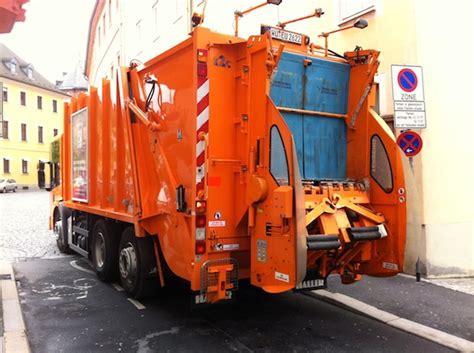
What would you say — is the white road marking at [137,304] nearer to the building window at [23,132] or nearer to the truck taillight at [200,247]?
the truck taillight at [200,247]

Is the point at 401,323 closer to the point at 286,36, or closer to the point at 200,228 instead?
the point at 200,228

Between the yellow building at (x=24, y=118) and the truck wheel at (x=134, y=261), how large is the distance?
46.0 metres

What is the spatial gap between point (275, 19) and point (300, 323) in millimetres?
8041

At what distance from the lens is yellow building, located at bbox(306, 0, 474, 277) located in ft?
24.7

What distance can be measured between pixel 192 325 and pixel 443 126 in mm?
5153

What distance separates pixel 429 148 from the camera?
7.56 metres

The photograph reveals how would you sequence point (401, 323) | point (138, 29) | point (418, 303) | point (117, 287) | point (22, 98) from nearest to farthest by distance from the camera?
point (401, 323) → point (418, 303) → point (117, 287) → point (138, 29) → point (22, 98)

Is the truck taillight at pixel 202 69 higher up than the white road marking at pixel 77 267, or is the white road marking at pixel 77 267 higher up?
the truck taillight at pixel 202 69

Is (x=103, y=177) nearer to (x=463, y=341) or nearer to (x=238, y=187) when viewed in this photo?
(x=238, y=187)

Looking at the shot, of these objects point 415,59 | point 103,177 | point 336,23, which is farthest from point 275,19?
point 103,177

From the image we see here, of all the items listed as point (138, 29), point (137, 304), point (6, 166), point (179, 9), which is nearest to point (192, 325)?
point (137, 304)

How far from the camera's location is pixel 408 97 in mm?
6609

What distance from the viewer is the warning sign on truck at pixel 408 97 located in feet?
21.4

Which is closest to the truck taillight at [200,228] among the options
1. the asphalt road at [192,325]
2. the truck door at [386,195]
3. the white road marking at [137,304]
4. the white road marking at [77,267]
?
the asphalt road at [192,325]
